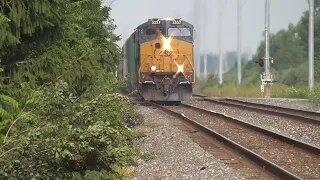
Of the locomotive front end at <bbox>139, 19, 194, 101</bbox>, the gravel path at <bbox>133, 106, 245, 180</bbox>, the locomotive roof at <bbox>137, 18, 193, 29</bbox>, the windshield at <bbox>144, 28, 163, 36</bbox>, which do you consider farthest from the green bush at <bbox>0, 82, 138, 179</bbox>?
the locomotive roof at <bbox>137, 18, 193, 29</bbox>

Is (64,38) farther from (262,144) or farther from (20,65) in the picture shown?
(262,144)

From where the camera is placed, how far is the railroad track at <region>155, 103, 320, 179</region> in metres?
8.70

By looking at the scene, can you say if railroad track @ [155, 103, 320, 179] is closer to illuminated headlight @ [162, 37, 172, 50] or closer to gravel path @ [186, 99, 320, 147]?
gravel path @ [186, 99, 320, 147]

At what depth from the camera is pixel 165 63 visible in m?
25.6

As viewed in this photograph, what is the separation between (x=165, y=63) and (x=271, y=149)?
48.5 feet

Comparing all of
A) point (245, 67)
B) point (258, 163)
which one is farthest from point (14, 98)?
point (245, 67)

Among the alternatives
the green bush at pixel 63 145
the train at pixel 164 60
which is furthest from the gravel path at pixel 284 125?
the green bush at pixel 63 145

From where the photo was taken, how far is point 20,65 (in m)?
7.68

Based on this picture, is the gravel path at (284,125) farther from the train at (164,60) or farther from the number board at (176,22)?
the number board at (176,22)

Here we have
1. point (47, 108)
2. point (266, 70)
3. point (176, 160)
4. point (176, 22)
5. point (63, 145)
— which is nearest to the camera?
point (63, 145)

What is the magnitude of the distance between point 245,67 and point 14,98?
7326cm

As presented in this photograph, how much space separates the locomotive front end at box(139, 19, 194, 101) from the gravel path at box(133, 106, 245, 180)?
9.82 metres

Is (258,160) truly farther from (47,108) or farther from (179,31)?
(179,31)

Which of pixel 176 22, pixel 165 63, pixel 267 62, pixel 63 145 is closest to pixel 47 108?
pixel 63 145
